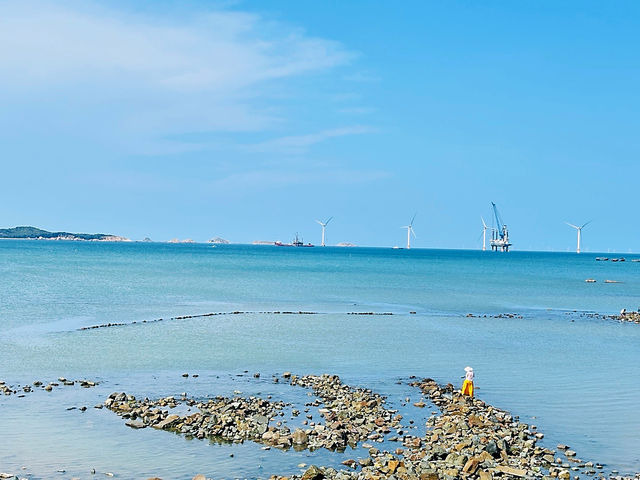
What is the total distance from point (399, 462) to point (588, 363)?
1843 cm

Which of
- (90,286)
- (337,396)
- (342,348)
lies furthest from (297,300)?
(337,396)

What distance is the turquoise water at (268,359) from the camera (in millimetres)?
17516

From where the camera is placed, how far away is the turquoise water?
1752cm

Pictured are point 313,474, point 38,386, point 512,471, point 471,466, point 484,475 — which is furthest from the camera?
point 38,386

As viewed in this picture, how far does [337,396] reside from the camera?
904 inches

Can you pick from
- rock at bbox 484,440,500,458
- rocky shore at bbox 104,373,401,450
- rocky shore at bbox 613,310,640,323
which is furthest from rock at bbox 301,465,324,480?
rocky shore at bbox 613,310,640,323

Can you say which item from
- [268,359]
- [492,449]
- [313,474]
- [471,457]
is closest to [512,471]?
[471,457]

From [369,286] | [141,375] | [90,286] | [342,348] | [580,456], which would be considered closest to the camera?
[580,456]

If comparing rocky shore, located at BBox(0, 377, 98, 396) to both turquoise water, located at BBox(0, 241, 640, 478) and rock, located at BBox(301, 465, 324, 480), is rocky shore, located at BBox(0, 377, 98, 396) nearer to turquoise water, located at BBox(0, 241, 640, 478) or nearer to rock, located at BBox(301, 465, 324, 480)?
turquoise water, located at BBox(0, 241, 640, 478)

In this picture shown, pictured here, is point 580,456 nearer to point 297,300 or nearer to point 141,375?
point 141,375

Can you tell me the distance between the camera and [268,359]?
30875 millimetres

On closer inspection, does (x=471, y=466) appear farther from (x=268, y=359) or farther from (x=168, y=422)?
(x=268, y=359)

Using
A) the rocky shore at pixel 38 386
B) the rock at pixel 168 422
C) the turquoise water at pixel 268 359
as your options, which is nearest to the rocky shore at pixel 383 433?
the rock at pixel 168 422

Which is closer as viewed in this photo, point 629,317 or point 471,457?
point 471,457
